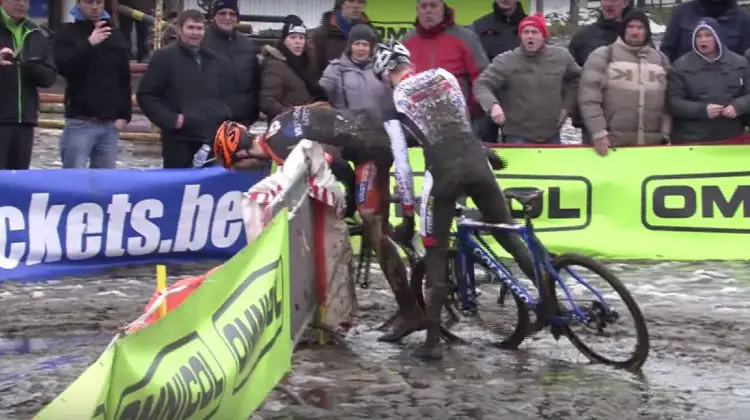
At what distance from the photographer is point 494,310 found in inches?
336

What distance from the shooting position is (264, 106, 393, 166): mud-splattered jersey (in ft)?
24.3

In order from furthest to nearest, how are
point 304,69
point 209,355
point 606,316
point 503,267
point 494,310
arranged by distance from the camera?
point 304,69, point 494,310, point 503,267, point 606,316, point 209,355

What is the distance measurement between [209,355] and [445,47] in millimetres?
6623

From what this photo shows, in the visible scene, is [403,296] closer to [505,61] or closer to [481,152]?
[481,152]

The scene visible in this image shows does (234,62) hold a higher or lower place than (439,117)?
higher

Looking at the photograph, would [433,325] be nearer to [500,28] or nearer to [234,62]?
[234,62]

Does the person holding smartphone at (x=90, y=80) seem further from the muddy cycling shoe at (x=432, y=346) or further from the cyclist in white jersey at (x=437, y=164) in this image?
the muddy cycling shoe at (x=432, y=346)

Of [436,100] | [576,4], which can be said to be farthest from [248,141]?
[576,4]

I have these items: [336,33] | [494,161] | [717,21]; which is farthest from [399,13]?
[494,161]

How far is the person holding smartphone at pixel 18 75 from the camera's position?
Result: 33.7 ft

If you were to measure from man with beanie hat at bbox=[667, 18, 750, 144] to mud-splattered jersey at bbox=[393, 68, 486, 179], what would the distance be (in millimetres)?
3765

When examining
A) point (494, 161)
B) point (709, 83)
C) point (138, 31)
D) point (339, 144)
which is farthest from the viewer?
point (138, 31)

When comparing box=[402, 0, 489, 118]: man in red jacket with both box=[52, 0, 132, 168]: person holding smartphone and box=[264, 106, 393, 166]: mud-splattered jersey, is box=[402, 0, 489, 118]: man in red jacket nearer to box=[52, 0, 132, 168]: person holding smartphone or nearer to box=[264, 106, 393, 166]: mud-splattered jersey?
box=[52, 0, 132, 168]: person holding smartphone

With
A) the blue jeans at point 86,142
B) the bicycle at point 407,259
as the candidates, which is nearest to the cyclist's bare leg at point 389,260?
the bicycle at point 407,259
